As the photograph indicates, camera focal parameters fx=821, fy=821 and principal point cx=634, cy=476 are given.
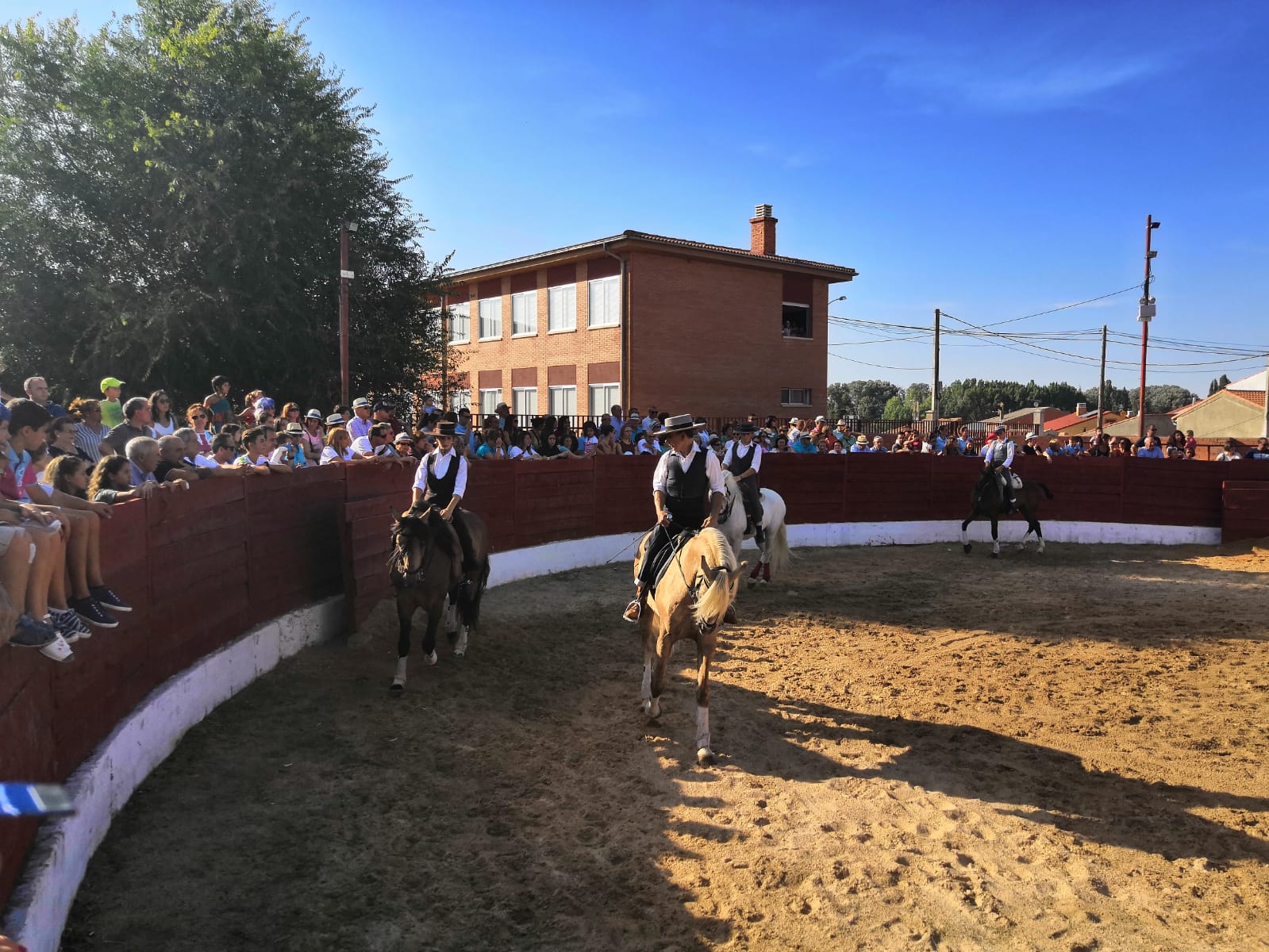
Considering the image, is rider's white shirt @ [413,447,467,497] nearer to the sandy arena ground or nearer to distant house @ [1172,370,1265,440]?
the sandy arena ground

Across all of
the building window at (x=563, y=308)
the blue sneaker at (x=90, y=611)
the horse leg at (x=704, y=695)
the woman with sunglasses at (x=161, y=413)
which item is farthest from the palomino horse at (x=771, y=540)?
the building window at (x=563, y=308)

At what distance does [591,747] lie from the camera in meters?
6.21

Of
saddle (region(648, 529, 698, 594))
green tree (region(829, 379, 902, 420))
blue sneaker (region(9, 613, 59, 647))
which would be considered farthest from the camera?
green tree (region(829, 379, 902, 420))

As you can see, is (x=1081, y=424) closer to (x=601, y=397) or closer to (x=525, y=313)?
(x=601, y=397)

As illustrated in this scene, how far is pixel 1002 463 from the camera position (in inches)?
621

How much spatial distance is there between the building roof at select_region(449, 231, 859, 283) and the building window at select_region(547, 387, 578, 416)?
4.51 metres

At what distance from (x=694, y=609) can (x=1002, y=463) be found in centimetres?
1192

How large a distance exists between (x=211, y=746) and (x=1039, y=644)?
8214 mm

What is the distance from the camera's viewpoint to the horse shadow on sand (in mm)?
4848

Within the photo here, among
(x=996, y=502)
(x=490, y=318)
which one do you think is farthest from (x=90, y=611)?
(x=490, y=318)

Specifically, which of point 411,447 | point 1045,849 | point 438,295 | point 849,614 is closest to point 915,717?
point 1045,849

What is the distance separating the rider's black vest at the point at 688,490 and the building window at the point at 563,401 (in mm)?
22249

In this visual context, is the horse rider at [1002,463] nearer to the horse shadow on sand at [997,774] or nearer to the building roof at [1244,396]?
the horse shadow on sand at [997,774]

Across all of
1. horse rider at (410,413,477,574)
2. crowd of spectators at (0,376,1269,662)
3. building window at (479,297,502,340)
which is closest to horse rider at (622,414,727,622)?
crowd of spectators at (0,376,1269,662)
